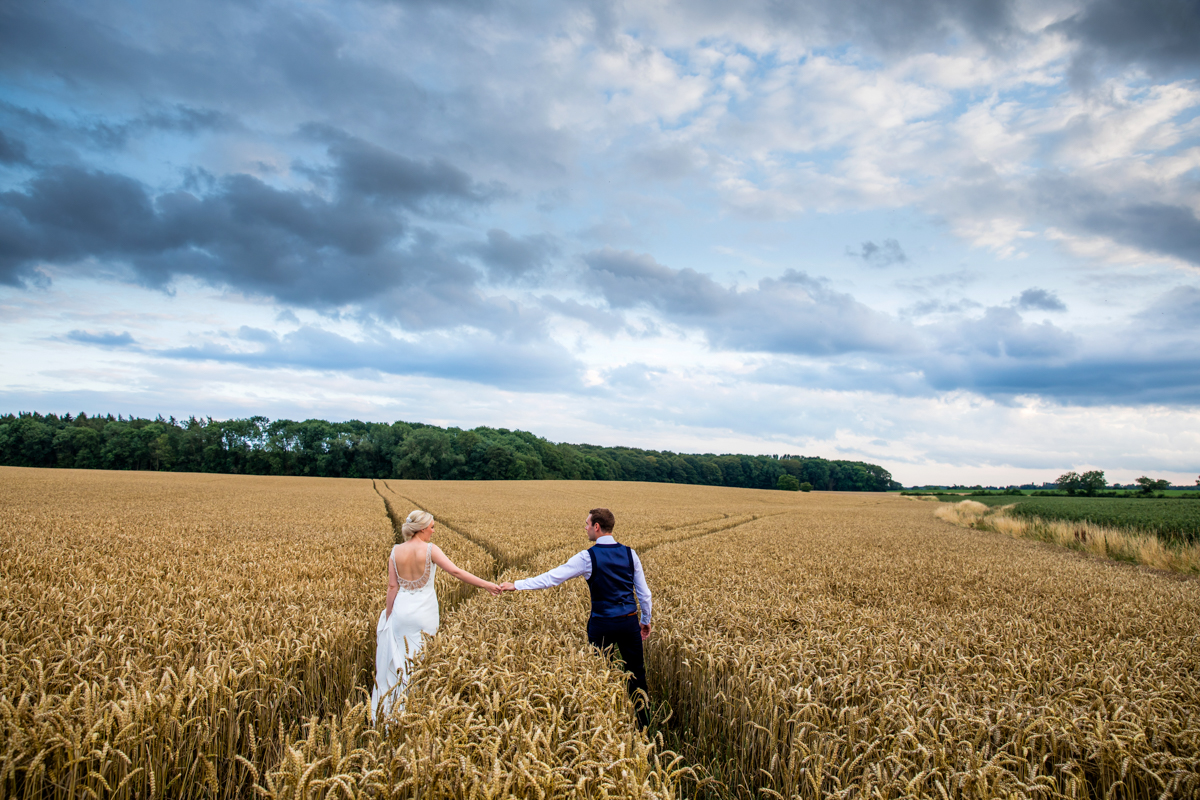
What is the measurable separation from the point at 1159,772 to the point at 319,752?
5.73m

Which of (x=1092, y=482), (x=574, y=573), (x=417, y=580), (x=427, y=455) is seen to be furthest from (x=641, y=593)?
(x=1092, y=482)

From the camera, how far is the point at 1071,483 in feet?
285

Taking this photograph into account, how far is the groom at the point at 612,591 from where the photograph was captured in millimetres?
5570

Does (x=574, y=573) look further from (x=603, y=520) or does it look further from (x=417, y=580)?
(x=417, y=580)

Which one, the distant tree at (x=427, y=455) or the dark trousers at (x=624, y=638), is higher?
the dark trousers at (x=624, y=638)

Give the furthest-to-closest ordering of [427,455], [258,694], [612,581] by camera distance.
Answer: [427,455]
[612,581]
[258,694]

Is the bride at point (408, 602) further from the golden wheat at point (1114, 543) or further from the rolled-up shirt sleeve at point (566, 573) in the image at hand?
the golden wheat at point (1114, 543)

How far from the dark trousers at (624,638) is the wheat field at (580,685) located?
0.29 m

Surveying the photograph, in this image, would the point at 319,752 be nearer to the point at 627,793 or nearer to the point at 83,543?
the point at 627,793

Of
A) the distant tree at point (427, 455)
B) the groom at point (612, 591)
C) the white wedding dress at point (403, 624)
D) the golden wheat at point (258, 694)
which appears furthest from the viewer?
the distant tree at point (427, 455)

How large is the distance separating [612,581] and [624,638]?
636 mm

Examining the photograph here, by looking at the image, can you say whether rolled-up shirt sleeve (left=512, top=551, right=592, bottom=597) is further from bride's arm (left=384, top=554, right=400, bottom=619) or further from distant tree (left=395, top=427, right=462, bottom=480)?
distant tree (left=395, top=427, right=462, bottom=480)

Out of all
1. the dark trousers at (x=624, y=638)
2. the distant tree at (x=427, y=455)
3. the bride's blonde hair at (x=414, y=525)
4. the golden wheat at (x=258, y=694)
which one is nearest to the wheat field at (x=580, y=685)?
the golden wheat at (x=258, y=694)

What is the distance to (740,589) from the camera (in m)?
9.74
